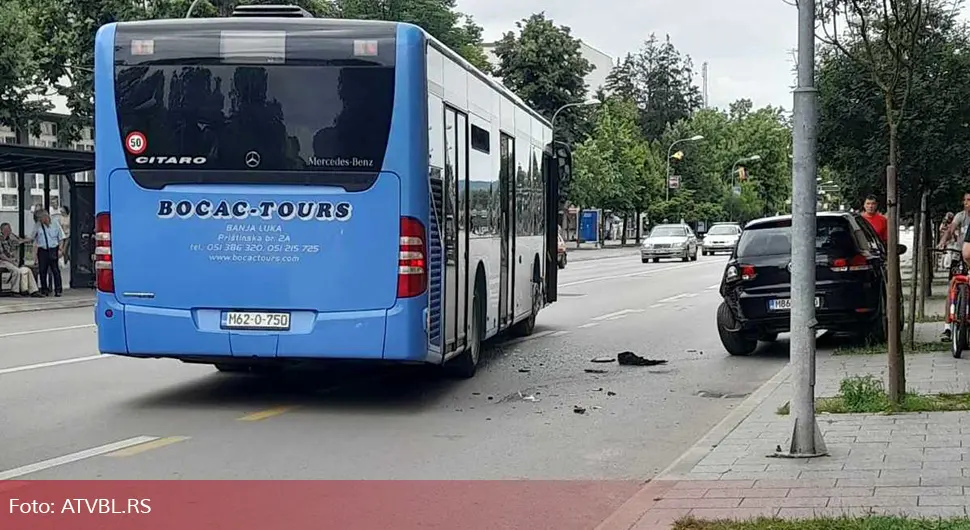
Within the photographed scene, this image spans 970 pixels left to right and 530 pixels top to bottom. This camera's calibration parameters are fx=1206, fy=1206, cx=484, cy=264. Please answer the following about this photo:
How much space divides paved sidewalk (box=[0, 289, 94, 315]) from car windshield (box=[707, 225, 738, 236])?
40911 millimetres

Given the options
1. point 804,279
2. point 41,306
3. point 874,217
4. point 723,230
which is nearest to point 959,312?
point 874,217

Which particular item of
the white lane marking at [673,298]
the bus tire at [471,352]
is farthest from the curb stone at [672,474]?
the white lane marking at [673,298]

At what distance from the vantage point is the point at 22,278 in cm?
2594

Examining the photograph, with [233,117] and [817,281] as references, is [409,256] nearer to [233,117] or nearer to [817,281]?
[233,117]

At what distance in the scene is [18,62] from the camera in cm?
3145

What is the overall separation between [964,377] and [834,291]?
323 centimetres

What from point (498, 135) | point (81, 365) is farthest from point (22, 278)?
point (498, 135)

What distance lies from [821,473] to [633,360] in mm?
7271

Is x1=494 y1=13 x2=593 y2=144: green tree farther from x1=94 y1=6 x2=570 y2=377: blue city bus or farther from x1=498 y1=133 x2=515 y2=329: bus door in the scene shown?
x1=94 y1=6 x2=570 y2=377: blue city bus

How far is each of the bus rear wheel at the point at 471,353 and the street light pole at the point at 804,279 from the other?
485 centimetres

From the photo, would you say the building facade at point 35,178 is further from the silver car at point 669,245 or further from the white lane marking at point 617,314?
the white lane marking at point 617,314

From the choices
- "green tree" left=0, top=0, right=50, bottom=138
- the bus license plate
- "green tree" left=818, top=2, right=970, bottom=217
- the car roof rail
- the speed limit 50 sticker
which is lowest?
the bus license plate

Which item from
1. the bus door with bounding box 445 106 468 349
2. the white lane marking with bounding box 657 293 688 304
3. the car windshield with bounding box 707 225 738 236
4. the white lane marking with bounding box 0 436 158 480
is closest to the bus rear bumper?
the bus door with bounding box 445 106 468 349

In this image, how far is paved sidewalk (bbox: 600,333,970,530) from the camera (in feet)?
20.9
